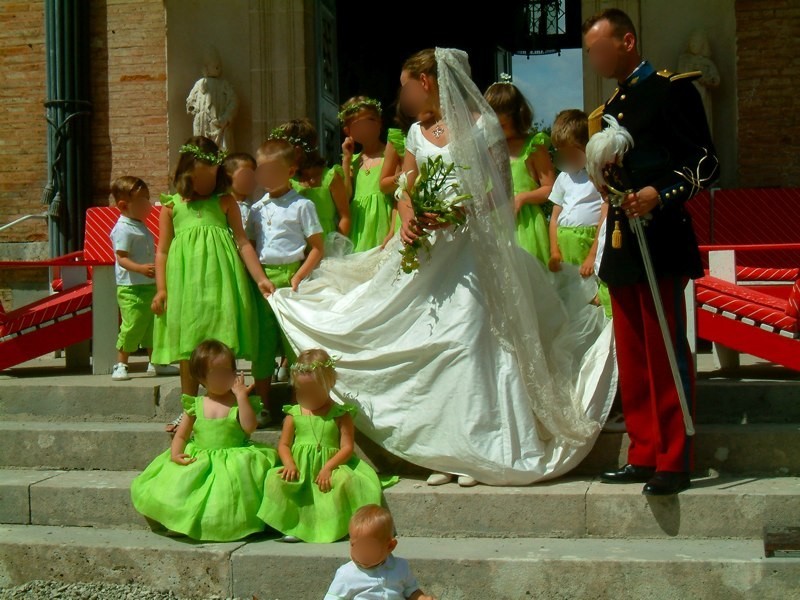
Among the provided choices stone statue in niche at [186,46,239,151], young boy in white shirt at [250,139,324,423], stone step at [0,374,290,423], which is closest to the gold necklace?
young boy in white shirt at [250,139,324,423]

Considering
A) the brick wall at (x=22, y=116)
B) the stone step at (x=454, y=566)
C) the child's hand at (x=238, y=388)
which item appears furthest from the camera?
the brick wall at (x=22, y=116)

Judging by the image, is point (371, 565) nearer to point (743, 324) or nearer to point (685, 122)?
point (685, 122)

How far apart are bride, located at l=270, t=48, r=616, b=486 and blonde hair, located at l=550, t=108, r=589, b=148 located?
68 cm

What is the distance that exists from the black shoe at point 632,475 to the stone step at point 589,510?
0.15 feet

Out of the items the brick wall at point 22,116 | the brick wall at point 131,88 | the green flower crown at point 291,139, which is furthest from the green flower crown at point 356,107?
the brick wall at point 22,116

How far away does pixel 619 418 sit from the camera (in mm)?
5738

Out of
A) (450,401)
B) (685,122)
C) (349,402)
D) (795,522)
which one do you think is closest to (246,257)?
(349,402)

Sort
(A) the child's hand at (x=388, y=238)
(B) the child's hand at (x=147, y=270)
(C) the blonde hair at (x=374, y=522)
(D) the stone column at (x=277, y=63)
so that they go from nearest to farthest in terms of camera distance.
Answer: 1. (C) the blonde hair at (x=374, y=522)
2. (A) the child's hand at (x=388, y=238)
3. (B) the child's hand at (x=147, y=270)
4. (D) the stone column at (x=277, y=63)

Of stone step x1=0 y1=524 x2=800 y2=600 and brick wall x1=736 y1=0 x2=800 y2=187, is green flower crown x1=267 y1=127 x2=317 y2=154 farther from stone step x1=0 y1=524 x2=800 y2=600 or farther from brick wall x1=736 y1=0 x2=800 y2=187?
brick wall x1=736 y1=0 x2=800 y2=187

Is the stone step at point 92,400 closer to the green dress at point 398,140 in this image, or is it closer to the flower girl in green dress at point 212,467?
the flower girl in green dress at point 212,467

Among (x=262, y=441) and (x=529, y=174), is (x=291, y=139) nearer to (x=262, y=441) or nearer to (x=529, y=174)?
(x=529, y=174)

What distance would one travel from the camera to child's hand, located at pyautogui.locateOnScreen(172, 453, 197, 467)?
218 inches

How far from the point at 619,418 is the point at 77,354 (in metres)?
4.28

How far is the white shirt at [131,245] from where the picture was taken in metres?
7.94
